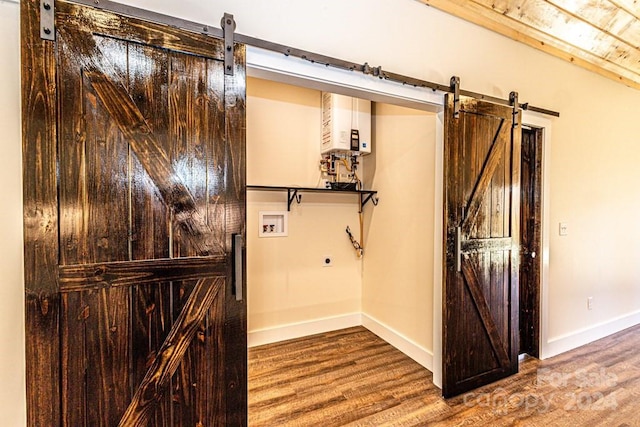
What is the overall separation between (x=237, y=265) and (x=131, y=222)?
507mm

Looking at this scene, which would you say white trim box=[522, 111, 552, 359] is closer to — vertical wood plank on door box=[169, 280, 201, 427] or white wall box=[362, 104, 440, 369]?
white wall box=[362, 104, 440, 369]

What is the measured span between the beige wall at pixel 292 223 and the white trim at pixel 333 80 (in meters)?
1.40

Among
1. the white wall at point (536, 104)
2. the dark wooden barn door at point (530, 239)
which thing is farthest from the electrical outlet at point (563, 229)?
the dark wooden barn door at point (530, 239)

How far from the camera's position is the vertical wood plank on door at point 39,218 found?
3.76 ft

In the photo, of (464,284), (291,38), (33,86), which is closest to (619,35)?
(464,284)

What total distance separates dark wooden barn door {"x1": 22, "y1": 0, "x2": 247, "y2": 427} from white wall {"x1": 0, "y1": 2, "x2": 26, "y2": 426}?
0.18 metres

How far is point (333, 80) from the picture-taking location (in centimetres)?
177

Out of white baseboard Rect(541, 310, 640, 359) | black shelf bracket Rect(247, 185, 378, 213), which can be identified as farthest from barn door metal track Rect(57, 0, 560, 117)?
white baseboard Rect(541, 310, 640, 359)

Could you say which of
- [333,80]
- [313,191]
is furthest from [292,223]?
A: [333,80]

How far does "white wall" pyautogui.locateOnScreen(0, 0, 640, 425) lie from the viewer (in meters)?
1.26

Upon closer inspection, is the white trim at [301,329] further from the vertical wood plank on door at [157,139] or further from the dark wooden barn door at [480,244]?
the vertical wood plank on door at [157,139]

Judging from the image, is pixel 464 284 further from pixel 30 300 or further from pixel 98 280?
pixel 30 300

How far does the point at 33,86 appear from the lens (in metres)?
1.15

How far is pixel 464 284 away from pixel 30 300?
248 centimetres
